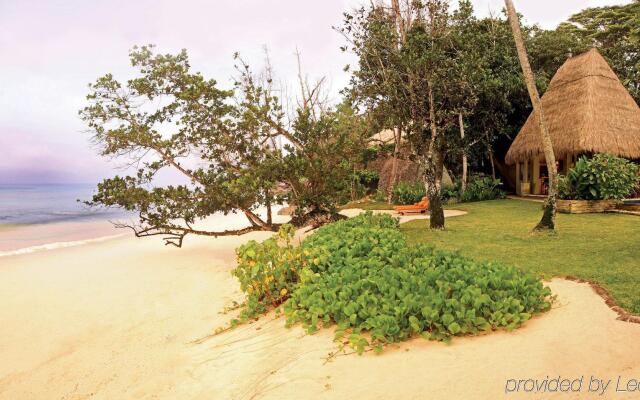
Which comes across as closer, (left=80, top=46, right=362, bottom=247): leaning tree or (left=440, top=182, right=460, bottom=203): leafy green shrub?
(left=80, top=46, right=362, bottom=247): leaning tree

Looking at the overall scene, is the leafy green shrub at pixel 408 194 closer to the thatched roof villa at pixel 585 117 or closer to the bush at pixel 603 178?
the thatched roof villa at pixel 585 117

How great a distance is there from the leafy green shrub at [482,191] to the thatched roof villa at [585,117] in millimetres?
1509

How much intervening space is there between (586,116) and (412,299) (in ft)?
49.5

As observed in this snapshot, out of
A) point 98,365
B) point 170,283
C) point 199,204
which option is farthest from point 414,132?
point 98,365

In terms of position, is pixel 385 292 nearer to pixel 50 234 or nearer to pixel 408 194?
pixel 408 194

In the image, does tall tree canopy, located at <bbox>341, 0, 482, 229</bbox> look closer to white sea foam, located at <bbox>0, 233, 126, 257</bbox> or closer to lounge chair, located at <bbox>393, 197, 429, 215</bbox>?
lounge chair, located at <bbox>393, 197, 429, 215</bbox>

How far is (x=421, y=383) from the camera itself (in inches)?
144

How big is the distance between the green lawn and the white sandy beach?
800 mm

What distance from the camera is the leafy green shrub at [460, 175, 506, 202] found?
19.7 meters

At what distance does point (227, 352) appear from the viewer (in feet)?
18.0

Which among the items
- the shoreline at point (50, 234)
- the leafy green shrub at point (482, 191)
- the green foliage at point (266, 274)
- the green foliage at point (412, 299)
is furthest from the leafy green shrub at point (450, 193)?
the shoreline at point (50, 234)

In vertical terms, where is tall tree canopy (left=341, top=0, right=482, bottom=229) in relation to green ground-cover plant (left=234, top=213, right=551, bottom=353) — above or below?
above

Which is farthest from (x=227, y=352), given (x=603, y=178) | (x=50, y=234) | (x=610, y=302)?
(x=50, y=234)

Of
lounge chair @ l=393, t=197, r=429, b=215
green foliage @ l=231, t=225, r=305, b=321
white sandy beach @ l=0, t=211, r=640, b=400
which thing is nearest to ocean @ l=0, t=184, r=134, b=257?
white sandy beach @ l=0, t=211, r=640, b=400
